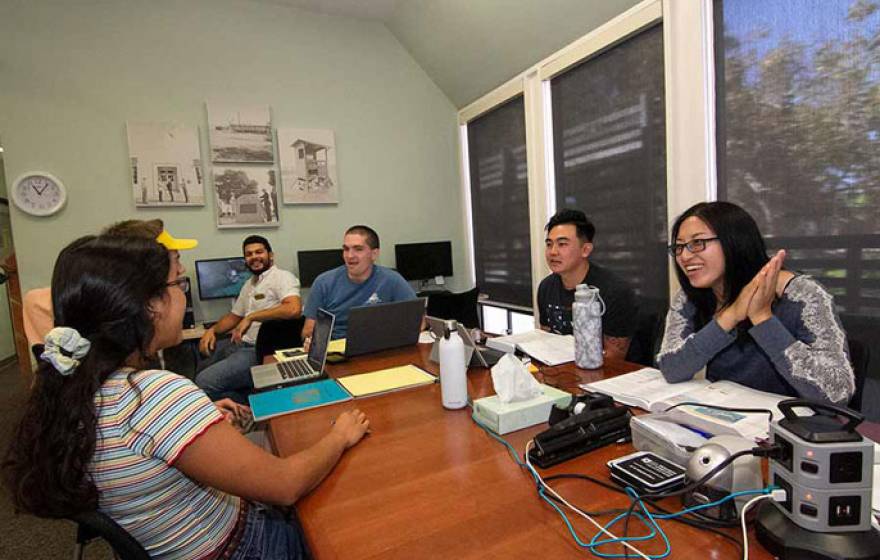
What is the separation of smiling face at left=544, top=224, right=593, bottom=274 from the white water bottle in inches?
44.5

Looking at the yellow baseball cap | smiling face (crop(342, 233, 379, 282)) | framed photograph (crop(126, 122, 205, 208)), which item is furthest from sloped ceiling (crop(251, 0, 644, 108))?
the yellow baseball cap

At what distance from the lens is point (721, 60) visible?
232cm

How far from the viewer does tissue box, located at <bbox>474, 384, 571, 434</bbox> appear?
104cm

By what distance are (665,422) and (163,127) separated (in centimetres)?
413

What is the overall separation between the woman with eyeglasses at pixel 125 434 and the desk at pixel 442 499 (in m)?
0.11

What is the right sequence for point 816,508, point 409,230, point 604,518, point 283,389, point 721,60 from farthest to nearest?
point 409,230 < point 721,60 < point 283,389 < point 604,518 < point 816,508

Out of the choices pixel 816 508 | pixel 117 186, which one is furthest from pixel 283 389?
pixel 117 186

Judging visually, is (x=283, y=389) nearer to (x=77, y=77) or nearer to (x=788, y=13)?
(x=788, y=13)

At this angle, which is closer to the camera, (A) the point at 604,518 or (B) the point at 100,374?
(A) the point at 604,518

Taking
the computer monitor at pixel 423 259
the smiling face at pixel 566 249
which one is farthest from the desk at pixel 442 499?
the computer monitor at pixel 423 259

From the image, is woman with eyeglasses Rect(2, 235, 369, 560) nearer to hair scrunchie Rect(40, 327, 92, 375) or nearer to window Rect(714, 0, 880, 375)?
hair scrunchie Rect(40, 327, 92, 375)

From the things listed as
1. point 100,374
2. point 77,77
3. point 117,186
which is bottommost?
point 100,374

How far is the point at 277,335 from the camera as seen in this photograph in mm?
2613

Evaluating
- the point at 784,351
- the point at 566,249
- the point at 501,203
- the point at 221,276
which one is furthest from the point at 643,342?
the point at 221,276
